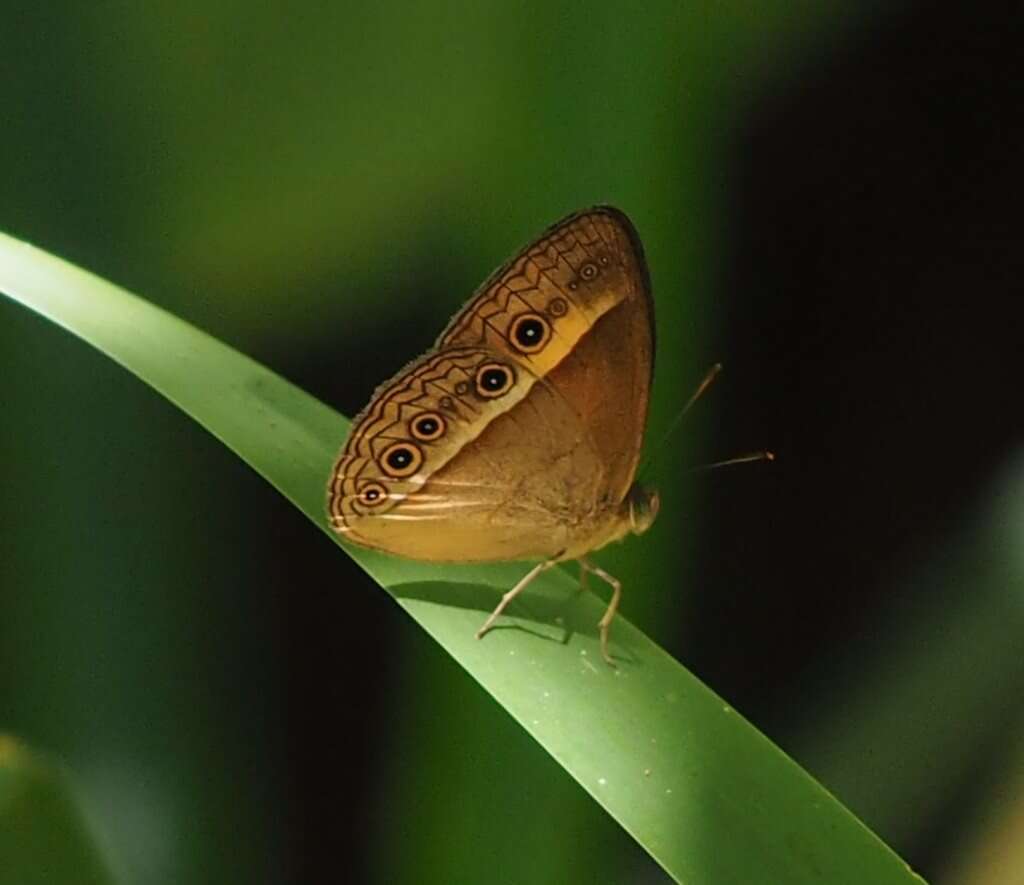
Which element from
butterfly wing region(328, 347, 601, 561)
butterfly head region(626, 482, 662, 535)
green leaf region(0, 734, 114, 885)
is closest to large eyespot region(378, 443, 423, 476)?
butterfly wing region(328, 347, 601, 561)

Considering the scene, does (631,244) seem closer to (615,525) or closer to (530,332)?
(530,332)

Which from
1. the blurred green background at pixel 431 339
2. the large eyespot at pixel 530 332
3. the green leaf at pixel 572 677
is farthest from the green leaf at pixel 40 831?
the large eyespot at pixel 530 332

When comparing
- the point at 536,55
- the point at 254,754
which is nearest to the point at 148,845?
the point at 254,754

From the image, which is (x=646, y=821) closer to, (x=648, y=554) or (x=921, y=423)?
(x=648, y=554)

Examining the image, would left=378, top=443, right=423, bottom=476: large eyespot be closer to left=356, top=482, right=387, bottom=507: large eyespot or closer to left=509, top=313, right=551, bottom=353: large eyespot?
left=356, top=482, right=387, bottom=507: large eyespot

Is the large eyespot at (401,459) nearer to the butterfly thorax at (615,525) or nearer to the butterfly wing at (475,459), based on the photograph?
the butterfly wing at (475,459)

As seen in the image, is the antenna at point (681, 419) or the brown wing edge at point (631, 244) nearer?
the brown wing edge at point (631, 244)
